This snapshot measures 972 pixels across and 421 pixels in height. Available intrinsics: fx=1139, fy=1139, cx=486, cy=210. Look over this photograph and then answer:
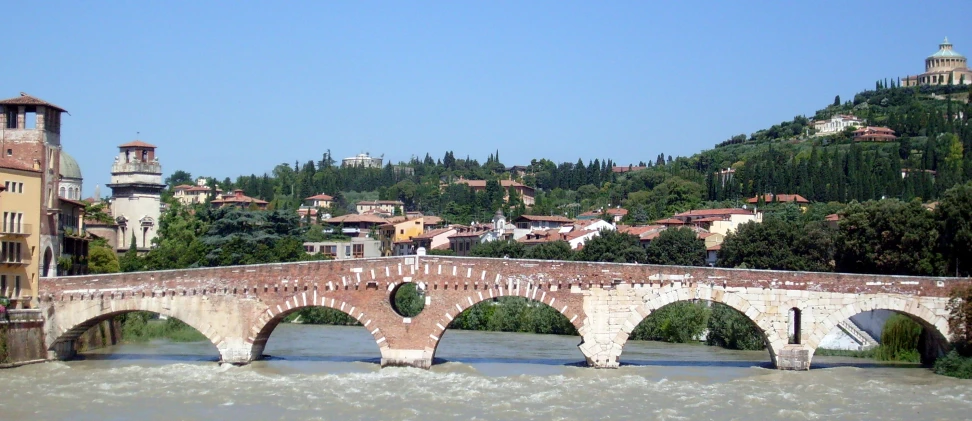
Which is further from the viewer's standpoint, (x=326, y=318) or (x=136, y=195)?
(x=136, y=195)

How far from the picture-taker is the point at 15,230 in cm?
3512

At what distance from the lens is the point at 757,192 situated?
98000 mm

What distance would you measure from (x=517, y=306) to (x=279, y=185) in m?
99.7

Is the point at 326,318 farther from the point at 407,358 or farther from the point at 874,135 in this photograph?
the point at 874,135

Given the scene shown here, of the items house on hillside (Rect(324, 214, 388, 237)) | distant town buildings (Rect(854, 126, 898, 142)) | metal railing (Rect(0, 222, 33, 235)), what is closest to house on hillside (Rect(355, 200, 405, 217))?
house on hillside (Rect(324, 214, 388, 237))

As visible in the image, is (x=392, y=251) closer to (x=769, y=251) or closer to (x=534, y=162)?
(x=769, y=251)

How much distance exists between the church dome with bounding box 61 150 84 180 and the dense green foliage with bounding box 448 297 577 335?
36564 millimetres

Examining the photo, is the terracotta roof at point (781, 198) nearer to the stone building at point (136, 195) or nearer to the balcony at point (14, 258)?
the stone building at point (136, 195)

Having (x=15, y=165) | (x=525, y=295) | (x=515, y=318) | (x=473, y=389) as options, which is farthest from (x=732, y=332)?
(x=15, y=165)

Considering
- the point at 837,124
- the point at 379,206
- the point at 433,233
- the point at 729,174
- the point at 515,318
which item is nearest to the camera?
the point at 515,318

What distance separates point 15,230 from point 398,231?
66849mm

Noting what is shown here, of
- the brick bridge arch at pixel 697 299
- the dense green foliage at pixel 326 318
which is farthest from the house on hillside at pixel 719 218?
the brick bridge arch at pixel 697 299

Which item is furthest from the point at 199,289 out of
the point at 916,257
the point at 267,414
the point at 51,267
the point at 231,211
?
the point at 231,211

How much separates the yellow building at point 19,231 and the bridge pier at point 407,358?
1123 cm
